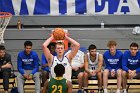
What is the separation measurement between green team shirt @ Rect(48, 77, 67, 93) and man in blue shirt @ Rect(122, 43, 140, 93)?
300 centimetres

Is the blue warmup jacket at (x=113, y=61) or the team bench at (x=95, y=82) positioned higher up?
the blue warmup jacket at (x=113, y=61)

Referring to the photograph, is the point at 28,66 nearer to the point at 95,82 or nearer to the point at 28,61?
the point at 28,61

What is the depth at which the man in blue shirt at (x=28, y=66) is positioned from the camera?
27.7 feet

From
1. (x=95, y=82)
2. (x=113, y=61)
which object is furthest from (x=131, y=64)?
(x=95, y=82)

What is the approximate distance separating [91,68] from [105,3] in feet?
8.88

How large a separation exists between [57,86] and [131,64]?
3.33 m

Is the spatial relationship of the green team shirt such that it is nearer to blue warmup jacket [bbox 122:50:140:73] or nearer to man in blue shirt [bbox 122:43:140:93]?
man in blue shirt [bbox 122:43:140:93]

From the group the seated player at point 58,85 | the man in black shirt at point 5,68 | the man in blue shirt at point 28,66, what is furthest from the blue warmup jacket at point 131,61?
the seated player at point 58,85

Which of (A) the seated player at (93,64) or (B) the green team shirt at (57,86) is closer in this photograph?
(B) the green team shirt at (57,86)

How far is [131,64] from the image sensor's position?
8.62 meters

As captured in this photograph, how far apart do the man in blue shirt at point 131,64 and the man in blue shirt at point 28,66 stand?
1.79 metres

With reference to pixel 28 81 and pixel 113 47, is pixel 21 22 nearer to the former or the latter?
pixel 28 81

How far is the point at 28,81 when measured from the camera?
30.7 feet

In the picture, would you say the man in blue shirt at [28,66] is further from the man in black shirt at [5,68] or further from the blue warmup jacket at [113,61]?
the blue warmup jacket at [113,61]
